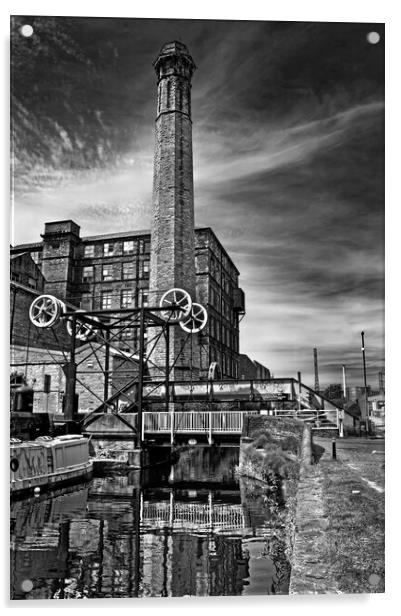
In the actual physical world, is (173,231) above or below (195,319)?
above

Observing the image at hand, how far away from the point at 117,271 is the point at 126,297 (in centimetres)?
206

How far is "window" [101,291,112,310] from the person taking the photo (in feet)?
121

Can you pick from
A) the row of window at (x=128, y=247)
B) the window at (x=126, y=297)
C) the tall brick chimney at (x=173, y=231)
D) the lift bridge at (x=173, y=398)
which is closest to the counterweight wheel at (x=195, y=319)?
the lift bridge at (x=173, y=398)

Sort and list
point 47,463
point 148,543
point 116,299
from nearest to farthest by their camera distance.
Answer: point 148,543 < point 47,463 < point 116,299

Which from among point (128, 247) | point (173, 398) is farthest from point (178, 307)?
point (128, 247)

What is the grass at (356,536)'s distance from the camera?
568 centimetres

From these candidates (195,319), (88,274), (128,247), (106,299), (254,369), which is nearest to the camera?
(254,369)

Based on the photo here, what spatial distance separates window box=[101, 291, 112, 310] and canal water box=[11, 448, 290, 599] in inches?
869

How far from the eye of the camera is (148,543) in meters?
9.29

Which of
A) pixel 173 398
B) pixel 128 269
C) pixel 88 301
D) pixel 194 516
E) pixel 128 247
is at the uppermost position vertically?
pixel 128 247

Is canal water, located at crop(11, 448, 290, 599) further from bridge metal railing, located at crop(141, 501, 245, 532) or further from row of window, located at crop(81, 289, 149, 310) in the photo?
row of window, located at crop(81, 289, 149, 310)

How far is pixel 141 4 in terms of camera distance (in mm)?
7301

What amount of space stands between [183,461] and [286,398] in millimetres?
6207

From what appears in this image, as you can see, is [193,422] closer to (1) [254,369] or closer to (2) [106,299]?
(1) [254,369]
